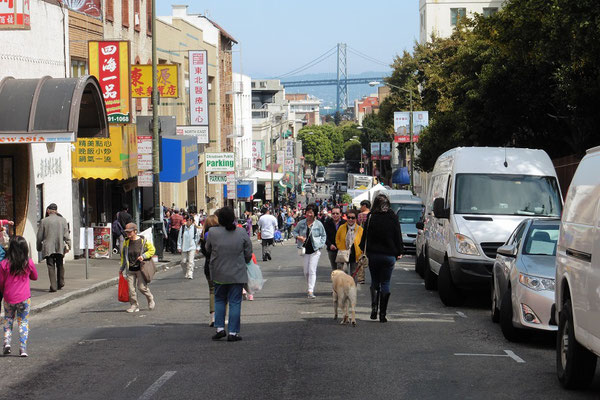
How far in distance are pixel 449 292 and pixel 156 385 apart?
27.3 feet

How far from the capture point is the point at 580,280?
28.5 feet

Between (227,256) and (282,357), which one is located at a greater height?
(227,256)

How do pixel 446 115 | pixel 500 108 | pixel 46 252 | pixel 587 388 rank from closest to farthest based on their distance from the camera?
pixel 587 388, pixel 46 252, pixel 500 108, pixel 446 115

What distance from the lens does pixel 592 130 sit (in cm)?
2953

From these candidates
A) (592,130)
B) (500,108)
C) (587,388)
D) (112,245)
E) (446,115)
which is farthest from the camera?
(446,115)

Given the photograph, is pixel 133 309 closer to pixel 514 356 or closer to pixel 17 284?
pixel 17 284

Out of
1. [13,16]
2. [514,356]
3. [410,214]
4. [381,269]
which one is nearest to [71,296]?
[13,16]

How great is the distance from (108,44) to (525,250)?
65.9ft

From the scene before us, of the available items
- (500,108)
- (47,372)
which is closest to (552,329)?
(47,372)

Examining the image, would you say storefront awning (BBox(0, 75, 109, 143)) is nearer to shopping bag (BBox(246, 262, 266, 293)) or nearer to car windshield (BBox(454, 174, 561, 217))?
car windshield (BBox(454, 174, 561, 217))

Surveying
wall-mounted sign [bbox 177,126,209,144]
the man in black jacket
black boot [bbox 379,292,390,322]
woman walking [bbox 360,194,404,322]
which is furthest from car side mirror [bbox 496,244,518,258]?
wall-mounted sign [bbox 177,126,209,144]

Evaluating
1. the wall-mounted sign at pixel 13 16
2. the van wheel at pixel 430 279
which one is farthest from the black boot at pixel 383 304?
the wall-mounted sign at pixel 13 16

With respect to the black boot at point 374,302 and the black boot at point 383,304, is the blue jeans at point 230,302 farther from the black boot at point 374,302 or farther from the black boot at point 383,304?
the black boot at point 374,302

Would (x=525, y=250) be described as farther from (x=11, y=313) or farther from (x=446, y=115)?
(x=446, y=115)
